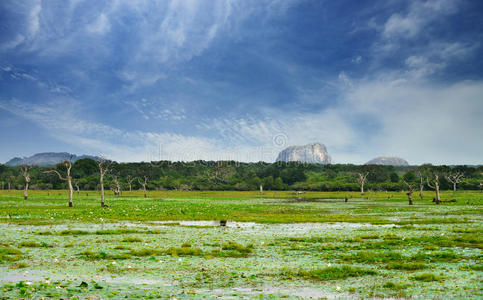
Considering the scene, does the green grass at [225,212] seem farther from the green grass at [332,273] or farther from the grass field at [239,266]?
the green grass at [332,273]

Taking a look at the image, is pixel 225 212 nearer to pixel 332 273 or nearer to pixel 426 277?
pixel 332 273

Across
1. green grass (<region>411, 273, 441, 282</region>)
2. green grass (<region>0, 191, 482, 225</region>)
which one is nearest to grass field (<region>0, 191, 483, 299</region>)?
green grass (<region>411, 273, 441, 282</region>)

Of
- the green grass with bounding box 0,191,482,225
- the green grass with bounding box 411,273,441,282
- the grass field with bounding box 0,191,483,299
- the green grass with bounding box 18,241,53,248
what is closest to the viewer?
the grass field with bounding box 0,191,483,299

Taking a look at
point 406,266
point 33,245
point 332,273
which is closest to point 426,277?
point 406,266

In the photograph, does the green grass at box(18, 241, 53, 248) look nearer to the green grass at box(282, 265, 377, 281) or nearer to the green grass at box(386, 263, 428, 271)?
the green grass at box(282, 265, 377, 281)

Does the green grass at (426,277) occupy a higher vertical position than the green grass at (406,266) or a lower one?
higher

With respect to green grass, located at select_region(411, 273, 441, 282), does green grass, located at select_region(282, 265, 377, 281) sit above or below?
below

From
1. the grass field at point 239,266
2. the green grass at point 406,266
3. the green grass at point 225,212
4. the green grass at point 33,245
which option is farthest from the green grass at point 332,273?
the green grass at point 225,212

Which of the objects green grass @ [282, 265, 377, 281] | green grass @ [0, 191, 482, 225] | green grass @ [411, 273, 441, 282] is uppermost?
green grass @ [411, 273, 441, 282]

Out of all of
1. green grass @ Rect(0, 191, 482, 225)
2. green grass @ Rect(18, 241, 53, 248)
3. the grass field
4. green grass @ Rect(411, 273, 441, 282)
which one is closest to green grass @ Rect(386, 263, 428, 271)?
the grass field

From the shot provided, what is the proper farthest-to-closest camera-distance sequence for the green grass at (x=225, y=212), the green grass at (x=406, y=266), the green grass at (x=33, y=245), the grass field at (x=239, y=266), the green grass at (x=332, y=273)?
the green grass at (x=225, y=212) < the green grass at (x=33, y=245) < the green grass at (x=406, y=266) < the green grass at (x=332, y=273) < the grass field at (x=239, y=266)

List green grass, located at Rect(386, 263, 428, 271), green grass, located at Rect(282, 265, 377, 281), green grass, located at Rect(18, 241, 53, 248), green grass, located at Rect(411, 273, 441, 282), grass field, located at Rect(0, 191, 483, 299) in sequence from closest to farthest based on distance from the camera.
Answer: grass field, located at Rect(0, 191, 483, 299) → green grass, located at Rect(411, 273, 441, 282) → green grass, located at Rect(282, 265, 377, 281) → green grass, located at Rect(386, 263, 428, 271) → green grass, located at Rect(18, 241, 53, 248)

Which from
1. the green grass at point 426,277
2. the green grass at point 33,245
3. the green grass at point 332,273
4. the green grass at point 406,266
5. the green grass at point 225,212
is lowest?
the green grass at point 225,212

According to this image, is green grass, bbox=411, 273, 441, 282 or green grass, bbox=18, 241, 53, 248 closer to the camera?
green grass, bbox=411, 273, 441, 282
